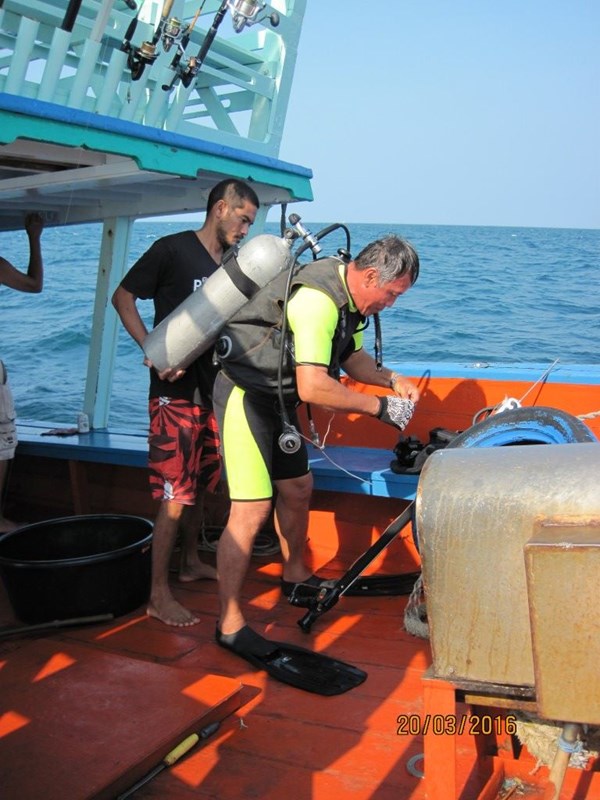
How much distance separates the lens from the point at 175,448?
13.4 feet

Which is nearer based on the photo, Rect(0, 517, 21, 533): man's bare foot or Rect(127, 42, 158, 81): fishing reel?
Rect(127, 42, 158, 81): fishing reel

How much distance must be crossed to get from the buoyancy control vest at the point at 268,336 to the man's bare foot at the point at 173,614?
3.94 feet

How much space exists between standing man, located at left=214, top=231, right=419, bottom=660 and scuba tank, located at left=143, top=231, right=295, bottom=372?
10.0 inches

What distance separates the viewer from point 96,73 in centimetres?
477

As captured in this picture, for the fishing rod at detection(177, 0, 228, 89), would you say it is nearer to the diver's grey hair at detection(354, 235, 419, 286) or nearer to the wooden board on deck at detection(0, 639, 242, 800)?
the diver's grey hair at detection(354, 235, 419, 286)

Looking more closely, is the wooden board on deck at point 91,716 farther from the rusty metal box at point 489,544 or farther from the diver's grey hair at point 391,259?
the diver's grey hair at point 391,259

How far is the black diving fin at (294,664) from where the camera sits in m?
3.42

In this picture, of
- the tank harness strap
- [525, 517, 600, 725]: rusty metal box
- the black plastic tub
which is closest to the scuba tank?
the tank harness strap

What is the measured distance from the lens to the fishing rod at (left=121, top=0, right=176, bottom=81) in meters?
4.30

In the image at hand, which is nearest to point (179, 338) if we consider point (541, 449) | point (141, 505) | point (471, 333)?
point (141, 505)

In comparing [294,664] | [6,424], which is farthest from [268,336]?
[6,424]

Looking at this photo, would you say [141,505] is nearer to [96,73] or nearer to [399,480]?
[399,480]

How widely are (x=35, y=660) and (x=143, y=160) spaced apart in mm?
2271
